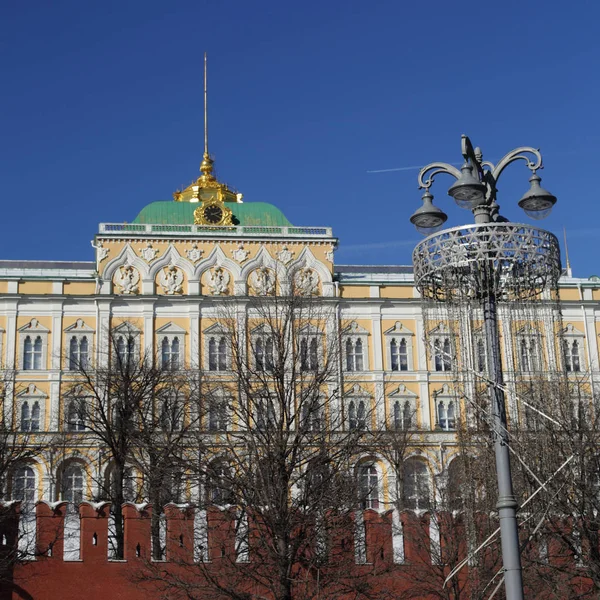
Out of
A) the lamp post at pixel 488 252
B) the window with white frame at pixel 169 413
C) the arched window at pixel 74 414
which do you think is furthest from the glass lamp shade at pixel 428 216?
the arched window at pixel 74 414

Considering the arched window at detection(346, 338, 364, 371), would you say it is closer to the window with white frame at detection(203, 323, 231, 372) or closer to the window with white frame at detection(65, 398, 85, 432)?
the window with white frame at detection(203, 323, 231, 372)

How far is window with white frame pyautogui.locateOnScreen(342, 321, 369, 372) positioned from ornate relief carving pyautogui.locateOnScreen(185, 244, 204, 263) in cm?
963

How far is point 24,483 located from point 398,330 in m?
22.6

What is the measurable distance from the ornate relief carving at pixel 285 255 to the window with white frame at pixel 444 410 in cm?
1140

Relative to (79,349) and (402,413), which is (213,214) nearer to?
(79,349)

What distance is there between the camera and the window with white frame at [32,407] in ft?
197

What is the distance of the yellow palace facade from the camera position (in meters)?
61.7

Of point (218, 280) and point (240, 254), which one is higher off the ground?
A: point (240, 254)

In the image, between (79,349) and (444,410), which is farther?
(444,410)

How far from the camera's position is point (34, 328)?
62406 millimetres

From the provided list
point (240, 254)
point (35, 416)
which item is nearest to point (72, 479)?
point (35, 416)

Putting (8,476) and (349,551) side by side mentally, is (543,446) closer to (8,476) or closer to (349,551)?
(349,551)

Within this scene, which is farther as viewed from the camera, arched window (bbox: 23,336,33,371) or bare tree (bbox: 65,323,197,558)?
arched window (bbox: 23,336,33,371)

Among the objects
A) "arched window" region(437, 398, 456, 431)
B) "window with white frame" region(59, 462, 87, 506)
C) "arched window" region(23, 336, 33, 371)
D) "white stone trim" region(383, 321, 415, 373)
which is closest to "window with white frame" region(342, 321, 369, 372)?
"white stone trim" region(383, 321, 415, 373)
